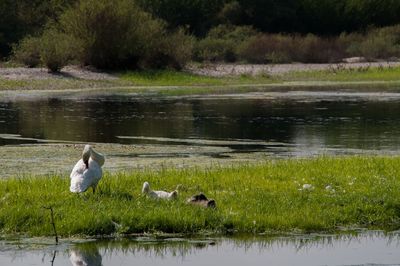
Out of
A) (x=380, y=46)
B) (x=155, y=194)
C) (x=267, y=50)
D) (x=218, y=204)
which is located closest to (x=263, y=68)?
(x=267, y=50)

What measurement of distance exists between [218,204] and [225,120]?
18.3 meters

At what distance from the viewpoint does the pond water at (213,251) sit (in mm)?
11477

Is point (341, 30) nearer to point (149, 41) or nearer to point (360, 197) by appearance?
point (149, 41)

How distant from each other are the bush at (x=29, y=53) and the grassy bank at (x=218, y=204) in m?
35.5

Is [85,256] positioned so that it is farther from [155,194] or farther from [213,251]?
[155,194]

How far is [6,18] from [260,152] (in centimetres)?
4023

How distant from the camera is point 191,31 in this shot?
7025cm

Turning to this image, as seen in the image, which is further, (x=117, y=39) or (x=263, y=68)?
(x=263, y=68)

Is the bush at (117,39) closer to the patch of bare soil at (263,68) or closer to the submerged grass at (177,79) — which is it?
the submerged grass at (177,79)

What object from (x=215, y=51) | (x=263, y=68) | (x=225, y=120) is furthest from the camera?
(x=215, y=51)

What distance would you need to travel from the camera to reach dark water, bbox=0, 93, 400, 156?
84.0 feet

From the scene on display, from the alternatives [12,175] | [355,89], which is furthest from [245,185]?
[355,89]

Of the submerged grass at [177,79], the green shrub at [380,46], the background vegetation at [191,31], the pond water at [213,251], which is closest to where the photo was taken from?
the pond water at [213,251]

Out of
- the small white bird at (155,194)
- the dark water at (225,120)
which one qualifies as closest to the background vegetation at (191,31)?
the dark water at (225,120)
